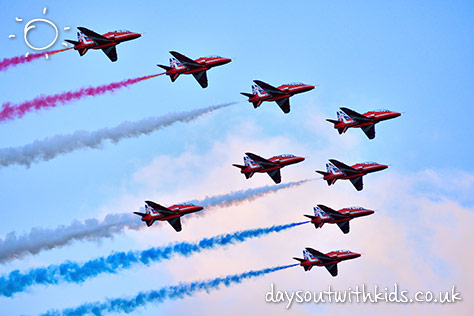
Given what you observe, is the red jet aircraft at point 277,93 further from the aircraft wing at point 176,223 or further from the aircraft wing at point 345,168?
the aircraft wing at point 176,223

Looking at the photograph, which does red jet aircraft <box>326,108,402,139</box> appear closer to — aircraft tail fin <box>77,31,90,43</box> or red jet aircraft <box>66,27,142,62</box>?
red jet aircraft <box>66,27,142,62</box>

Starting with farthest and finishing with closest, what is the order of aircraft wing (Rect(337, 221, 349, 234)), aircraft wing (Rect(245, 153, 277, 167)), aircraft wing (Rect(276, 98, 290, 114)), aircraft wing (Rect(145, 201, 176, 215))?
aircraft wing (Rect(337, 221, 349, 234)), aircraft wing (Rect(245, 153, 277, 167)), aircraft wing (Rect(276, 98, 290, 114)), aircraft wing (Rect(145, 201, 176, 215))

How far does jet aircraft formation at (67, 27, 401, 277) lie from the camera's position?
8719cm

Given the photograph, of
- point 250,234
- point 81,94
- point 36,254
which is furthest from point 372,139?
point 36,254

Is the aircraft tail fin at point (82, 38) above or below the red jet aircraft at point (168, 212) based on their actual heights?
above

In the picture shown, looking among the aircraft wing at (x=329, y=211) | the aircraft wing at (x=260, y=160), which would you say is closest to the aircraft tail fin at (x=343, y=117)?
the aircraft wing at (x=260, y=160)

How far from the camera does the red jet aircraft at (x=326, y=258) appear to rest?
97.8 m

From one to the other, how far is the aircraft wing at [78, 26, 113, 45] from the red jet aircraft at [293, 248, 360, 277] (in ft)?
102

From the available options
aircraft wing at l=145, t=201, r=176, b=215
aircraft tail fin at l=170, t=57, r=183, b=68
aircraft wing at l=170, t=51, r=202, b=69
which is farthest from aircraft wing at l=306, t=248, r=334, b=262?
aircraft tail fin at l=170, t=57, r=183, b=68

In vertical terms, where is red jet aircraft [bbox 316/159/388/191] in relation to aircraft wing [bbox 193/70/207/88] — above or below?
below

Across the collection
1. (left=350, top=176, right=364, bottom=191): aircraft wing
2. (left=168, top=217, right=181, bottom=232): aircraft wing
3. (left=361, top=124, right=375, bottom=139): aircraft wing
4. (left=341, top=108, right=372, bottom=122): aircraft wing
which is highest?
(left=341, top=108, right=372, bottom=122): aircraft wing

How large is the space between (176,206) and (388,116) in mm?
25230

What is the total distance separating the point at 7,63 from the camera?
8769 centimetres

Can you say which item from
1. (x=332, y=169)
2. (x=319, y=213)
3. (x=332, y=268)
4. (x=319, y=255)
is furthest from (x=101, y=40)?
(x=332, y=268)
